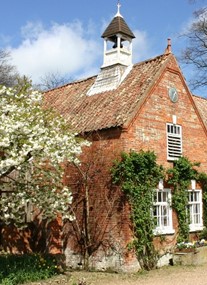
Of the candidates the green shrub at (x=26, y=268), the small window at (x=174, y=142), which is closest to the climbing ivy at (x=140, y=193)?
the small window at (x=174, y=142)

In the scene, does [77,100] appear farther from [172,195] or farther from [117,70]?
[172,195]

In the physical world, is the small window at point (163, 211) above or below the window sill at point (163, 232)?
above

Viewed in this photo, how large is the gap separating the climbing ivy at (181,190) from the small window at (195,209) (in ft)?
2.22

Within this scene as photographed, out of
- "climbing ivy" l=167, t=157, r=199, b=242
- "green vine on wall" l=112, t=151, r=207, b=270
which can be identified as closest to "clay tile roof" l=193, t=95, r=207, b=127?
"climbing ivy" l=167, t=157, r=199, b=242

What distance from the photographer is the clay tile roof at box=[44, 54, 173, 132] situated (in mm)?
17495

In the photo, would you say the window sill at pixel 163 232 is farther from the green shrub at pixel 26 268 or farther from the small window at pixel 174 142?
the green shrub at pixel 26 268

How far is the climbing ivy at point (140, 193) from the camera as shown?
16203mm

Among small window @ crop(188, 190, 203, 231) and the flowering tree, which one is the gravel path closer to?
the flowering tree

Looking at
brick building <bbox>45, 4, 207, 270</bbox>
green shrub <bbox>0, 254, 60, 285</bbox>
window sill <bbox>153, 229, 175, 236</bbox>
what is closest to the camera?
green shrub <bbox>0, 254, 60, 285</bbox>

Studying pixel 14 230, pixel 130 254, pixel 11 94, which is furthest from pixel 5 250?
pixel 11 94

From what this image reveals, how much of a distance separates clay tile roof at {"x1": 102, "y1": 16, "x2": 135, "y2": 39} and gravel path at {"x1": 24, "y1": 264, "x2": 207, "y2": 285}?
1108 cm

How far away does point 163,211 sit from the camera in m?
17.9

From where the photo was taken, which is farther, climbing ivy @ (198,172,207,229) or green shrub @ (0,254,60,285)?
climbing ivy @ (198,172,207,229)

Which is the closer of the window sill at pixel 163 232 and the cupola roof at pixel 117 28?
the window sill at pixel 163 232
